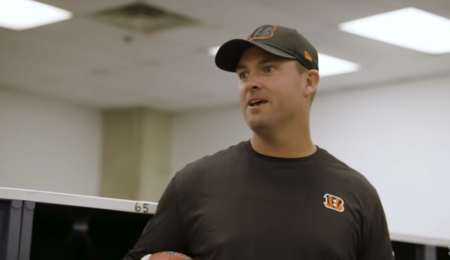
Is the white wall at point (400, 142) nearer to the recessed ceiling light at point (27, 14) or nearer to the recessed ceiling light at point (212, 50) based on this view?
the recessed ceiling light at point (212, 50)

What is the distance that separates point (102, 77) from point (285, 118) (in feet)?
19.0

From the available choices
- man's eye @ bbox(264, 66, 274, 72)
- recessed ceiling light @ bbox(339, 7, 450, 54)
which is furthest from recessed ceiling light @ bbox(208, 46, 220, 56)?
man's eye @ bbox(264, 66, 274, 72)

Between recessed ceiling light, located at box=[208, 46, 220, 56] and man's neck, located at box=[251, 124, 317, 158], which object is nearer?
man's neck, located at box=[251, 124, 317, 158]

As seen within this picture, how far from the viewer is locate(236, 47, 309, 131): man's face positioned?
157 centimetres

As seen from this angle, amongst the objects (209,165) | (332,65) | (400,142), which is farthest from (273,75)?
(400,142)

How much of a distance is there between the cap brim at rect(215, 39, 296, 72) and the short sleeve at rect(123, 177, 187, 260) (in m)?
0.38

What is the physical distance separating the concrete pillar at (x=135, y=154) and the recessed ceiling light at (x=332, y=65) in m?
2.89

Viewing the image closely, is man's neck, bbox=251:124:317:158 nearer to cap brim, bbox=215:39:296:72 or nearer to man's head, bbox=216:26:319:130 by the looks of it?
man's head, bbox=216:26:319:130

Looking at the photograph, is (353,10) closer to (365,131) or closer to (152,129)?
(365,131)

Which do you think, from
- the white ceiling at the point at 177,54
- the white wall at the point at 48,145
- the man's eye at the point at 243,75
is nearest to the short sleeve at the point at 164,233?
the man's eye at the point at 243,75

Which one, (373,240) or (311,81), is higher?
(311,81)

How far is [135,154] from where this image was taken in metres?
8.68

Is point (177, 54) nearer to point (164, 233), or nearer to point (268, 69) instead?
point (268, 69)

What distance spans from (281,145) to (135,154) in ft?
23.7
